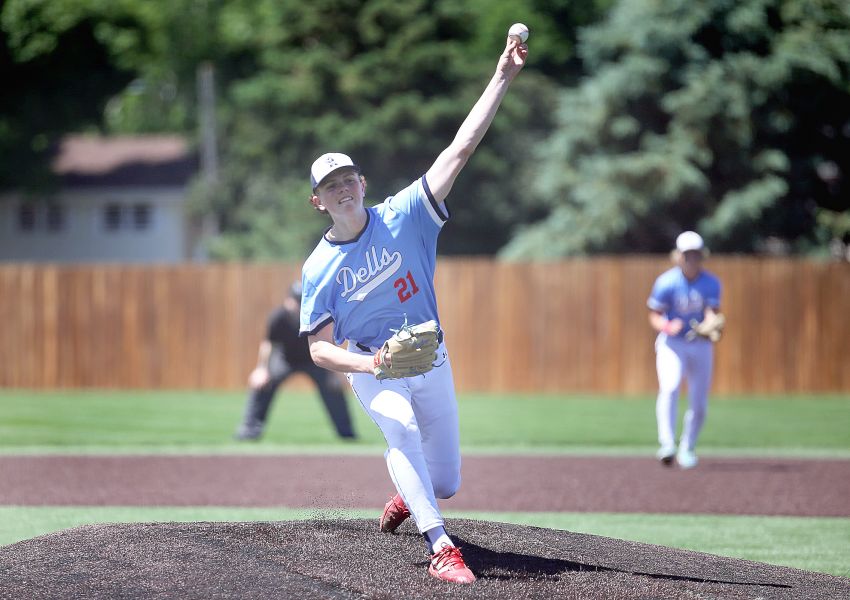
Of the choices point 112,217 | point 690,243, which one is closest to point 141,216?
point 112,217

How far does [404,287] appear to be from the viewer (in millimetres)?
6848

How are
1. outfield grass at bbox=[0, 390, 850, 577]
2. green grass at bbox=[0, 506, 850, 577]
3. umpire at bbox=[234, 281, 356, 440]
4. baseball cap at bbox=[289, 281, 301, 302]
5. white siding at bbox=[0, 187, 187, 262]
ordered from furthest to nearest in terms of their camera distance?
white siding at bbox=[0, 187, 187, 262], umpire at bbox=[234, 281, 356, 440], baseball cap at bbox=[289, 281, 301, 302], outfield grass at bbox=[0, 390, 850, 577], green grass at bbox=[0, 506, 850, 577]

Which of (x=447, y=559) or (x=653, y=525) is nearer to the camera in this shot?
(x=447, y=559)

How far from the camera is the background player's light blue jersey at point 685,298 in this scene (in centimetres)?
1312

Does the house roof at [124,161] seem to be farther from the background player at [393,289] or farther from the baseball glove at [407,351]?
the baseball glove at [407,351]

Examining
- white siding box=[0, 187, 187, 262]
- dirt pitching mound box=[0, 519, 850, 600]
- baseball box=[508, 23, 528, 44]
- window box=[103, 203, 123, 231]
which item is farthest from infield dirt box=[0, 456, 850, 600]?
window box=[103, 203, 123, 231]

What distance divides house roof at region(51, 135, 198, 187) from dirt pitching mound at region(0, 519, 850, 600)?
49808 mm

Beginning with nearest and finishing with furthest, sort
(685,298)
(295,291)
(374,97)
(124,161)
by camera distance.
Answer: (685,298) < (295,291) < (374,97) < (124,161)

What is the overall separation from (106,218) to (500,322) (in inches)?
1403

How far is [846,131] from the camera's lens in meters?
32.3

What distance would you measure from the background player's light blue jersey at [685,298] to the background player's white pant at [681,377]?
0.17 metres

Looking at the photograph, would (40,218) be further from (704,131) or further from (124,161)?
(704,131)

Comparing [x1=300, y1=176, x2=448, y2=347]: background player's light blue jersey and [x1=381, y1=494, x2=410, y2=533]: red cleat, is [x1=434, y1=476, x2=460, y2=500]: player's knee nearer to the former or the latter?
[x1=381, y1=494, x2=410, y2=533]: red cleat

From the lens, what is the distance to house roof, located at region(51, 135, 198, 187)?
186 feet
